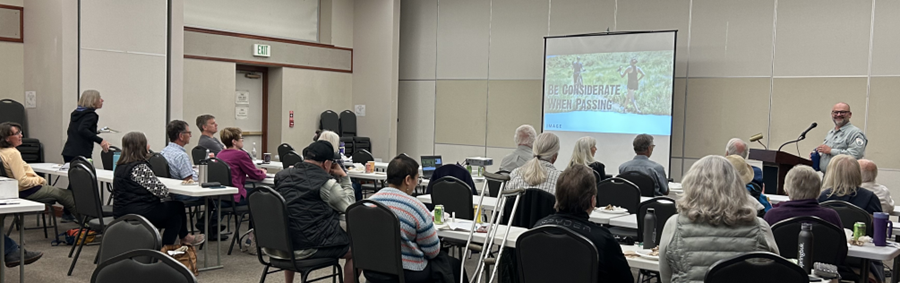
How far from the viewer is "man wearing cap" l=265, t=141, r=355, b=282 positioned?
4301mm

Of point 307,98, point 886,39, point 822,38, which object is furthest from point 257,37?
point 886,39

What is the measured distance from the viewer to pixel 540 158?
201 inches

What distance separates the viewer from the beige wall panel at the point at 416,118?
40.8ft

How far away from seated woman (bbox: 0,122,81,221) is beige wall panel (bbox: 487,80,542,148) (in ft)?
21.4

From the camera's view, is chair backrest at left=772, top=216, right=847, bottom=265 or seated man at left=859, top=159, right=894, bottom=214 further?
seated man at left=859, top=159, right=894, bottom=214

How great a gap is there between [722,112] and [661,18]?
4.99 feet

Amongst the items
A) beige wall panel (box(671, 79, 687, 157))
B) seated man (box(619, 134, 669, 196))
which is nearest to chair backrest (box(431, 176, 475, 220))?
seated man (box(619, 134, 669, 196))

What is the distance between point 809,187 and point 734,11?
5.90 metres

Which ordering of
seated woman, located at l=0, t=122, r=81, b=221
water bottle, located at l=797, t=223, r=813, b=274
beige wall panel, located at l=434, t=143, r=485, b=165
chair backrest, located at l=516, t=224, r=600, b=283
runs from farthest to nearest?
1. beige wall panel, located at l=434, t=143, r=485, b=165
2. seated woman, located at l=0, t=122, r=81, b=221
3. water bottle, located at l=797, t=223, r=813, b=274
4. chair backrest, located at l=516, t=224, r=600, b=283

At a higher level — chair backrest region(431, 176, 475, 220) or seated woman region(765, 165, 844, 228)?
seated woman region(765, 165, 844, 228)

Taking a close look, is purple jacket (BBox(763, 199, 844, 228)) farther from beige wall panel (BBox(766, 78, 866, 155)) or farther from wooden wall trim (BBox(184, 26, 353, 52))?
wooden wall trim (BBox(184, 26, 353, 52))

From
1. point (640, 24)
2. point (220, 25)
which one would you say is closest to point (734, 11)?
point (640, 24)

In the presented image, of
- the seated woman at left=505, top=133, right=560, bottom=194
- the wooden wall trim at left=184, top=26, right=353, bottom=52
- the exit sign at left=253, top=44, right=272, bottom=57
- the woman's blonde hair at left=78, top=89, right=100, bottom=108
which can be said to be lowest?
the seated woman at left=505, top=133, right=560, bottom=194

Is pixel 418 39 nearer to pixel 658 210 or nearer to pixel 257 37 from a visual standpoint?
pixel 257 37
